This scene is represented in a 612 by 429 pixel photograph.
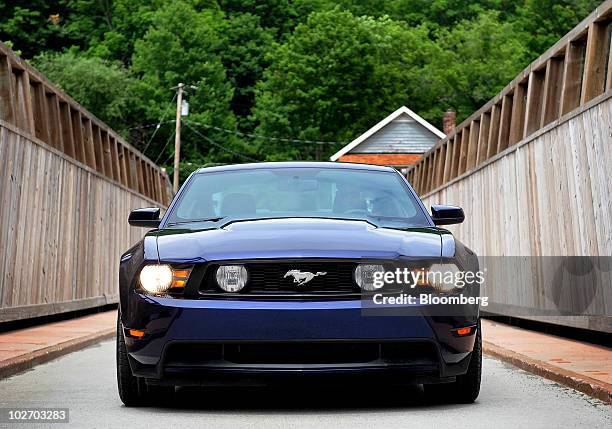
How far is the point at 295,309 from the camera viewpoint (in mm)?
6656

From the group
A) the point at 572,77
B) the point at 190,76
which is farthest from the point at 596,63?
the point at 190,76

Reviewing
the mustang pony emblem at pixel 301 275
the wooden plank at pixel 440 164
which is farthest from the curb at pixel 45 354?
the wooden plank at pixel 440 164

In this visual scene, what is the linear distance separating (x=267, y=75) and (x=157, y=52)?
7.95m

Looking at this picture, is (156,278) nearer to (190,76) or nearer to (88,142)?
(88,142)

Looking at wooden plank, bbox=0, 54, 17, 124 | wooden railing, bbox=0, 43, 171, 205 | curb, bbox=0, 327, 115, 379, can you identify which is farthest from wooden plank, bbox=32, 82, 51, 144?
curb, bbox=0, 327, 115, 379

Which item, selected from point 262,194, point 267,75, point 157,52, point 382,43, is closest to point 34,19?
point 157,52

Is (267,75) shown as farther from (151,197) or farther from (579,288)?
(579,288)

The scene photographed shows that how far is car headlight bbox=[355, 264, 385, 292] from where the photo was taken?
6805 mm

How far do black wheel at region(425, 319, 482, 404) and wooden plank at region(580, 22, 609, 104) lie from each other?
19.3ft

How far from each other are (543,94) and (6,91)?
6447 millimetres

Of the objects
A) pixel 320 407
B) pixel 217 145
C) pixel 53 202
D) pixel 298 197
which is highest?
pixel 217 145

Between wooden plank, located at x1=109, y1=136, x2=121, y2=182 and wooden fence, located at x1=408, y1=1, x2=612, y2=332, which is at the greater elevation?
wooden plank, located at x1=109, y1=136, x2=121, y2=182

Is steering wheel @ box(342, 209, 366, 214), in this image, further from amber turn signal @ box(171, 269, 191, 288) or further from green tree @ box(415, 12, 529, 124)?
green tree @ box(415, 12, 529, 124)
